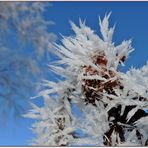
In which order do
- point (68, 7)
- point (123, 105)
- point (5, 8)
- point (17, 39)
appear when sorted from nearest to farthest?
point (123, 105)
point (68, 7)
point (17, 39)
point (5, 8)

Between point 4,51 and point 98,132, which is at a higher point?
point 4,51

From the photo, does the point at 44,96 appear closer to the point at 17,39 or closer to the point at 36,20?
the point at 17,39

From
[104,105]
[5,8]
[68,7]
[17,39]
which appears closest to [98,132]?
[104,105]

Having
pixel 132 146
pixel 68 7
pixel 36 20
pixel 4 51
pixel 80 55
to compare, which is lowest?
pixel 132 146

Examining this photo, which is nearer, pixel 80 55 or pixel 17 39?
pixel 80 55

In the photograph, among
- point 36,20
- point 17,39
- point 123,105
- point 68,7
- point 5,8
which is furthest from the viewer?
point 5,8

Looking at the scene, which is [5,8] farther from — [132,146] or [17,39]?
[132,146]

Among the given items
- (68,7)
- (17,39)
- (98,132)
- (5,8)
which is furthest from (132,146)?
(5,8)
